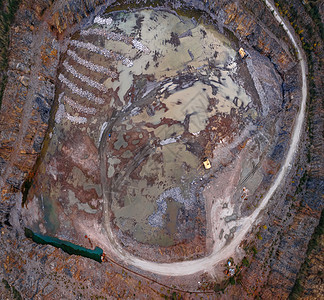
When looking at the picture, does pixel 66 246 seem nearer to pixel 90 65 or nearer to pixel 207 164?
pixel 207 164

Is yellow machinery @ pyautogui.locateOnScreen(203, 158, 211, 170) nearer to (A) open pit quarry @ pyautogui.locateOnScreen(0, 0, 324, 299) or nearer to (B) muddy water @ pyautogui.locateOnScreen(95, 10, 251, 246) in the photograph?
(A) open pit quarry @ pyautogui.locateOnScreen(0, 0, 324, 299)

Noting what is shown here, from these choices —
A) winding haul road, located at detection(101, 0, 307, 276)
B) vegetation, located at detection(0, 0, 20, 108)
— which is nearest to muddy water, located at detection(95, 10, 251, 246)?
winding haul road, located at detection(101, 0, 307, 276)

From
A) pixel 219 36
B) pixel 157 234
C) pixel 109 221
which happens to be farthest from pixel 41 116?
pixel 219 36

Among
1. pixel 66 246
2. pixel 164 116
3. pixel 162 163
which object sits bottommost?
pixel 66 246

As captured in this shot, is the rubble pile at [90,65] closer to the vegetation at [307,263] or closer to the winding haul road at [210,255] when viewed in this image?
the winding haul road at [210,255]

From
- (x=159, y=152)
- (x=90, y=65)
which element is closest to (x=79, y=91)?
(x=90, y=65)

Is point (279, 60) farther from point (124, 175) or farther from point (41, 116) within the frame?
point (41, 116)
